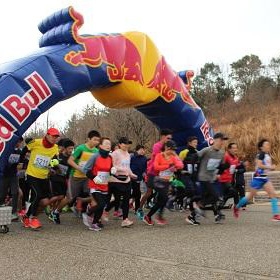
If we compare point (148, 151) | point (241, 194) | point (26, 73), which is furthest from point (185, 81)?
point (148, 151)

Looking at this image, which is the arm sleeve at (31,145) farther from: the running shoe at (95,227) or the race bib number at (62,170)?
the running shoe at (95,227)

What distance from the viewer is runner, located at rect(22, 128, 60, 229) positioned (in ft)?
21.9

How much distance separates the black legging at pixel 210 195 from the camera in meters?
7.18

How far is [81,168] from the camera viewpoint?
7047 millimetres

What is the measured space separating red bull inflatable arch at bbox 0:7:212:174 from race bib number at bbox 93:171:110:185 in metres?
1.55

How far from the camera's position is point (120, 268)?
4109mm

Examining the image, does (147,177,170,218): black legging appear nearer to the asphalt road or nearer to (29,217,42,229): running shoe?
the asphalt road

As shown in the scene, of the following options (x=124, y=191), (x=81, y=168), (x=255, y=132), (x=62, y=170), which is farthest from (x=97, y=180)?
(x=255, y=132)

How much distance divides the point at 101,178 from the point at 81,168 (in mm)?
635

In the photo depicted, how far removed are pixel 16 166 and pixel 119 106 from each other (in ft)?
10.8

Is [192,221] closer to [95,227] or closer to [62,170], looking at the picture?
[95,227]

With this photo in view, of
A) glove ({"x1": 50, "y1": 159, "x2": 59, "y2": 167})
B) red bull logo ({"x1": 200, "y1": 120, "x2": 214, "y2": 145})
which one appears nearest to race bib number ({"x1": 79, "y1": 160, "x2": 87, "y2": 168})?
glove ({"x1": 50, "y1": 159, "x2": 59, "y2": 167})

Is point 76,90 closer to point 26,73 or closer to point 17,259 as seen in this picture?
point 26,73

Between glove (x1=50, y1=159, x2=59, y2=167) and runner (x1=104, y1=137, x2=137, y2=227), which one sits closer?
glove (x1=50, y1=159, x2=59, y2=167)
